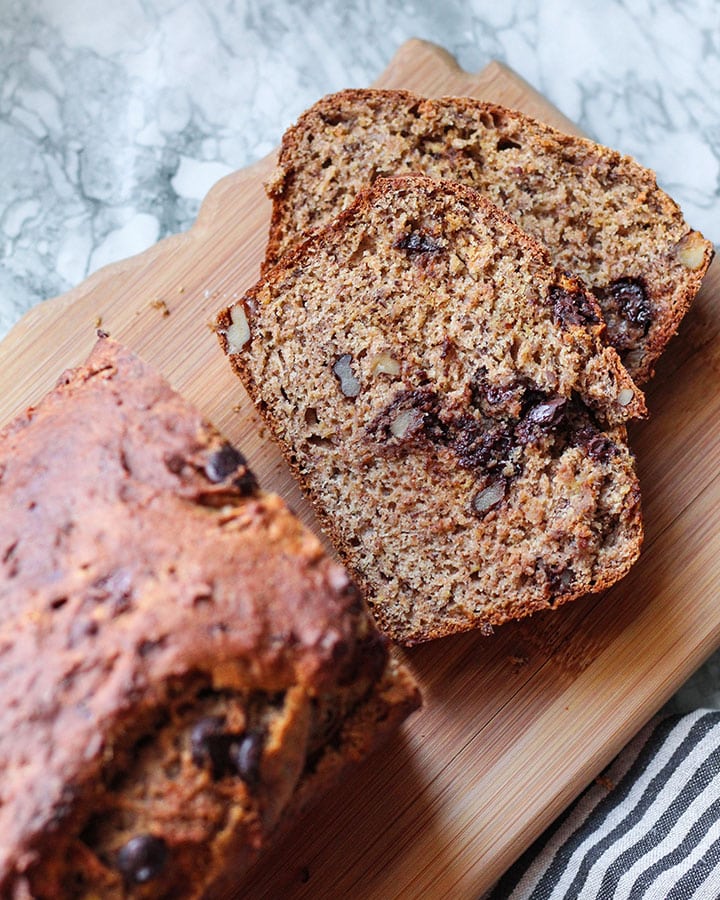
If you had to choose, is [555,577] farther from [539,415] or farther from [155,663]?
[155,663]

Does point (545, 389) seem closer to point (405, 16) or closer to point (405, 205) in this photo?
point (405, 205)

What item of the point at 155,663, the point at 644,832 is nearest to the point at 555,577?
the point at 644,832

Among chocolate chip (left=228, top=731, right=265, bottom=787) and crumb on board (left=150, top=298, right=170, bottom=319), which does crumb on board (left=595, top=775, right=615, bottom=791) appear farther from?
crumb on board (left=150, top=298, right=170, bottom=319)

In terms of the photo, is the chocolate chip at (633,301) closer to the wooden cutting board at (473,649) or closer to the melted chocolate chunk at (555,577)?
the wooden cutting board at (473,649)

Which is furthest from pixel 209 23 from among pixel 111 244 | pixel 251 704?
pixel 251 704

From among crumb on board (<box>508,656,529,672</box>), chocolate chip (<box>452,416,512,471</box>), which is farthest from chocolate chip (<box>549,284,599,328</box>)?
crumb on board (<box>508,656,529,672</box>)

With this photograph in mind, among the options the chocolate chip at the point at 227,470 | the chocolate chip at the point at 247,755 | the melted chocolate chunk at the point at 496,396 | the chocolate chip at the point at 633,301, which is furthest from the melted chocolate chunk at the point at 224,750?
the chocolate chip at the point at 633,301

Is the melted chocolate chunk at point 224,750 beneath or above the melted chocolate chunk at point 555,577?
above

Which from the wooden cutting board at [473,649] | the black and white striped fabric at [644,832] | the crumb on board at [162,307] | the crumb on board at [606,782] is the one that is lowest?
the black and white striped fabric at [644,832]
